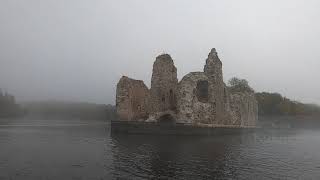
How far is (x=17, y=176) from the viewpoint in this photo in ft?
76.5

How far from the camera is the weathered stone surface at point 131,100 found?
213ft

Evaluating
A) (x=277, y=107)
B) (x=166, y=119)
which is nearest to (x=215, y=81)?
(x=166, y=119)

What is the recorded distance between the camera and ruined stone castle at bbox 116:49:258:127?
6175 centimetres

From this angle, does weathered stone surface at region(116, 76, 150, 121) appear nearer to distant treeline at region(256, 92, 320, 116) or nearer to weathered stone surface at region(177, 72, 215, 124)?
weathered stone surface at region(177, 72, 215, 124)

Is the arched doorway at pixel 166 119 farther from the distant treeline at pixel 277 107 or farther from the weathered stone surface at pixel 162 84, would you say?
the distant treeline at pixel 277 107

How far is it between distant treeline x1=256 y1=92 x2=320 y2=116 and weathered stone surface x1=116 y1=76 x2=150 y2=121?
2560 inches

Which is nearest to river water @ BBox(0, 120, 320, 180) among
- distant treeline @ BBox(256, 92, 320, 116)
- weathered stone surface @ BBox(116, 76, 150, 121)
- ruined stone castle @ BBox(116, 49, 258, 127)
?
ruined stone castle @ BBox(116, 49, 258, 127)

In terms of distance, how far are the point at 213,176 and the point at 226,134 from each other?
1751 inches

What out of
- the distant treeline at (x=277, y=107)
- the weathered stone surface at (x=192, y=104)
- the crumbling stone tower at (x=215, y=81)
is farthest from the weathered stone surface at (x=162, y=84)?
the distant treeline at (x=277, y=107)

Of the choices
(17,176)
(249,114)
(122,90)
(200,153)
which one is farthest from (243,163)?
(249,114)

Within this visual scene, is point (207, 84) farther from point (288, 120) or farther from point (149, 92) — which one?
point (288, 120)

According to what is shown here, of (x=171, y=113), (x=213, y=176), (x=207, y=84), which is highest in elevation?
(x=207, y=84)

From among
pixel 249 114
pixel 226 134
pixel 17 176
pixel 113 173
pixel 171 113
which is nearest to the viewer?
pixel 17 176

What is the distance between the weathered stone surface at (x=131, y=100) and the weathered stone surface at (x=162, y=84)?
115 inches
